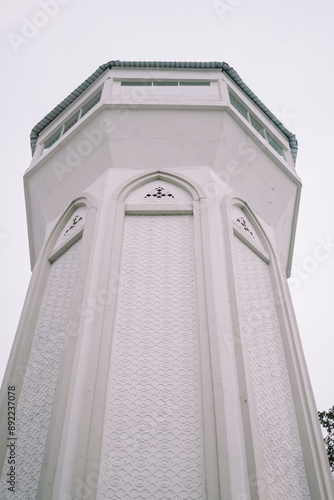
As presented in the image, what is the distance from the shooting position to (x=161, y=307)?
584cm

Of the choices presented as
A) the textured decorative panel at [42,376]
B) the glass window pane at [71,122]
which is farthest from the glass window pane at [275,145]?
the textured decorative panel at [42,376]

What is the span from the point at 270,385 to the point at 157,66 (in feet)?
22.1

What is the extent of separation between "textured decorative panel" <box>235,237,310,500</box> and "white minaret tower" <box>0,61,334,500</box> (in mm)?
27

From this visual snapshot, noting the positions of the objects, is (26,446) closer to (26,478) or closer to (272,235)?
(26,478)

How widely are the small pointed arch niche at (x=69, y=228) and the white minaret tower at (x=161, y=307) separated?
39mm

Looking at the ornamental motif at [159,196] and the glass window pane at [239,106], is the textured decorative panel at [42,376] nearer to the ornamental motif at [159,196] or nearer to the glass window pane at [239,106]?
the ornamental motif at [159,196]

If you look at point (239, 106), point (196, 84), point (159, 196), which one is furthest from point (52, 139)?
point (239, 106)

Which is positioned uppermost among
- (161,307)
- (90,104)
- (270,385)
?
(90,104)

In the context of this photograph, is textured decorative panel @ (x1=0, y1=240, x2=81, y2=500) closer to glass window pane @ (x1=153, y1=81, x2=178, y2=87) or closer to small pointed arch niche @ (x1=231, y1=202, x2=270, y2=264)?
small pointed arch niche @ (x1=231, y1=202, x2=270, y2=264)

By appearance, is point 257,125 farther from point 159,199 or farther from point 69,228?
point 69,228

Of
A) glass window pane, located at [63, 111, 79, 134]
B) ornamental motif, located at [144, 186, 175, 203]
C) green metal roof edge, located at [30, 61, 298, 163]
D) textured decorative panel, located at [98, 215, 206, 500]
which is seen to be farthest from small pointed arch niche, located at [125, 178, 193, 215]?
green metal roof edge, located at [30, 61, 298, 163]

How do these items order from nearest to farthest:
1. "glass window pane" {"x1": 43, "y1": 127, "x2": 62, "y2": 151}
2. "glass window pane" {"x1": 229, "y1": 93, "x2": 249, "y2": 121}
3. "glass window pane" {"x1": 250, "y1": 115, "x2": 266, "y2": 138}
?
1. "glass window pane" {"x1": 229, "y1": 93, "x2": 249, "y2": 121}
2. "glass window pane" {"x1": 250, "y1": 115, "x2": 266, "y2": 138}
3. "glass window pane" {"x1": 43, "y1": 127, "x2": 62, "y2": 151}

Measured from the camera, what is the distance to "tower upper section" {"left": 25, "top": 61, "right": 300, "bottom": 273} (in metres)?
7.79

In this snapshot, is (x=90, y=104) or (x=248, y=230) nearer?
(x=248, y=230)
